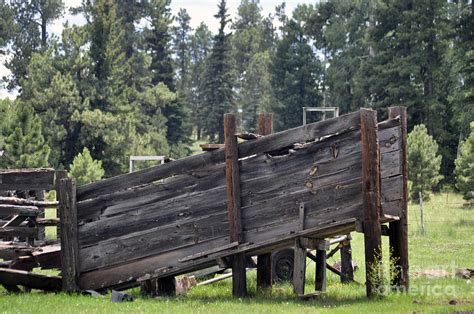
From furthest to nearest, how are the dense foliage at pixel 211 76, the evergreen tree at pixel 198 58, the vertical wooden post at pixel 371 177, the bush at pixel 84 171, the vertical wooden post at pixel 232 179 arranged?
the evergreen tree at pixel 198 58, the dense foliage at pixel 211 76, the bush at pixel 84 171, the vertical wooden post at pixel 232 179, the vertical wooden post at pixel 371 177

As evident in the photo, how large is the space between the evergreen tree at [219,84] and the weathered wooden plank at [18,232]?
66079 mm

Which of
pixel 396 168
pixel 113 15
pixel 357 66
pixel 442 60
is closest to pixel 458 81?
pixel 442 60

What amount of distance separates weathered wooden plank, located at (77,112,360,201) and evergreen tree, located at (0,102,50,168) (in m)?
22.0

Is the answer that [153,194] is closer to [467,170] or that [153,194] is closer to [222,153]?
[222,153]

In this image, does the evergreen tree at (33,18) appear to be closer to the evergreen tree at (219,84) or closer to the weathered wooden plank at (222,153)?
the evergreen tree at (219,84)

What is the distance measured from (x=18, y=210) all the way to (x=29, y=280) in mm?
1187

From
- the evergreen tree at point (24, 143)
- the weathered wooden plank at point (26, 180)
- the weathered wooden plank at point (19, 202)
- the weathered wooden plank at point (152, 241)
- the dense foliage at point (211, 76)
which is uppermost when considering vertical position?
the dense foliage at point (211, 76)

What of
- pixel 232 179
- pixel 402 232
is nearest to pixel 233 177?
pixel 232 179

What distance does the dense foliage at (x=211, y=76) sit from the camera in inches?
2044

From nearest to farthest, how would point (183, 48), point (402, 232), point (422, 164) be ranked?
1. point (402, 232)
2. point (422, 164)
3. point (183, 48)

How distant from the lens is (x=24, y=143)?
113ft

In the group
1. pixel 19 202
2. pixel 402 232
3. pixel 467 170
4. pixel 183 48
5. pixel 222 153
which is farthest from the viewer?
pixel 183 48


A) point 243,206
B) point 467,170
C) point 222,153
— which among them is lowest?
point 243,206

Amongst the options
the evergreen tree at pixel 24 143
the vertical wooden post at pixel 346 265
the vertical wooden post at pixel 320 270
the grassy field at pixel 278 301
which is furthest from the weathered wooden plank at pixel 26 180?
the evergreen tree at pixel 24 143
